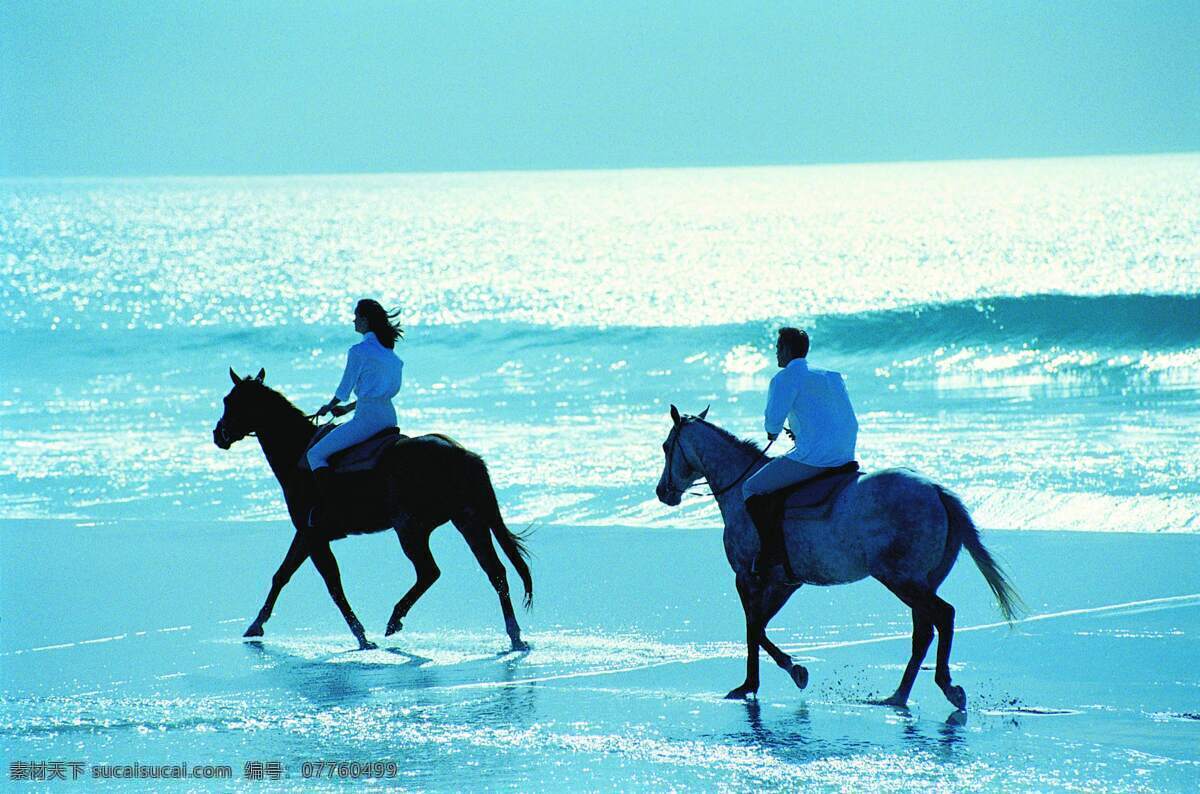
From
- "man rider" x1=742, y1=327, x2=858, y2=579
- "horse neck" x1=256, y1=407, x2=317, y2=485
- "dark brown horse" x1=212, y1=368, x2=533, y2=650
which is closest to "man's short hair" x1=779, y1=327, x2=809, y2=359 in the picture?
"man rider" x1=742, y1=327, x2=858, y2=579

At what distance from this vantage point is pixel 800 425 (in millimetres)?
8734

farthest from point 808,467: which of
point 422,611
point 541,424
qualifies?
point 541,424

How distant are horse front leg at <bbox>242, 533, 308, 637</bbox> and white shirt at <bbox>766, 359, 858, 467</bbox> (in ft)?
12.2

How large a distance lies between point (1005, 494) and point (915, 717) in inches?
Answer: 288

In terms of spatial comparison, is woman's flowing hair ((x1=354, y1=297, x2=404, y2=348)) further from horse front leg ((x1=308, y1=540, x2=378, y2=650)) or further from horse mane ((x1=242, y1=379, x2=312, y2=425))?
horse front leg ((x1=308, y1=540, x2=378, y2=650))

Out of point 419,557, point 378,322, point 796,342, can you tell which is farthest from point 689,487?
point 378,322

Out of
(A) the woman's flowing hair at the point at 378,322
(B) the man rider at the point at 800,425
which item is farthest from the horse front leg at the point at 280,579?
(B) the man rider at the point at 800,425

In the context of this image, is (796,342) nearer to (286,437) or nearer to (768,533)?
(768,533)

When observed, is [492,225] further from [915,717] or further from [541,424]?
[915,717]

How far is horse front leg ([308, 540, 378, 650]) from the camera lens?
33.9ft

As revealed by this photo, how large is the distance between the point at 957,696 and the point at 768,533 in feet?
4.46

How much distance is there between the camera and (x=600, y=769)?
7.36 m

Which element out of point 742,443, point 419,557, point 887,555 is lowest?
point 419,557

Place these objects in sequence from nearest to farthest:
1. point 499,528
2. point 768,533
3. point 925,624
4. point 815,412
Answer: point 925,624, point 815,412, point 768,533, point 499,528
